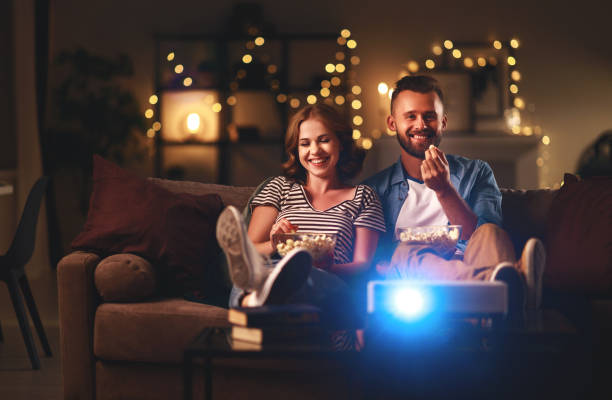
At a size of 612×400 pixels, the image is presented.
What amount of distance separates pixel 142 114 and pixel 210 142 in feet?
2.17

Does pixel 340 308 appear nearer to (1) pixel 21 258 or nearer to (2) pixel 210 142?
(1) pixel 21 258

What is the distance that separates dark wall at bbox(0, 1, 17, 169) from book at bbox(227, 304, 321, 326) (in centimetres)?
481

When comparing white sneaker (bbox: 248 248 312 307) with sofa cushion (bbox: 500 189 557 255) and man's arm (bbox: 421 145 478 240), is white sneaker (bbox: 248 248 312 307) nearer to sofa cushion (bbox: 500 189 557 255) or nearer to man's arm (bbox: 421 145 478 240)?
man's arm (bbox: 421 145 478 240)

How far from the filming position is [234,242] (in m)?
1.58

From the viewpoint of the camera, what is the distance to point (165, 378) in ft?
6.86

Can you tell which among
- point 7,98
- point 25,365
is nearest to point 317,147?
point 25,365

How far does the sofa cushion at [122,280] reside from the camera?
7.09 feet

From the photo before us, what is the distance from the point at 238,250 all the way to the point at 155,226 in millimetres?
870

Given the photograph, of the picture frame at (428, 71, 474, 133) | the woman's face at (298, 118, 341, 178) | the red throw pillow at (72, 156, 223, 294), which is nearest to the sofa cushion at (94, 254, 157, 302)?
the red throw pillow at (72, 156, 223, 294)

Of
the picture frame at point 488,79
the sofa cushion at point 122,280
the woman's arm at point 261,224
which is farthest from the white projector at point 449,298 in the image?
the picture frame at point 488,79

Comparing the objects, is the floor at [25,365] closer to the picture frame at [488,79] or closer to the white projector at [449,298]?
the white projector at [449,298]

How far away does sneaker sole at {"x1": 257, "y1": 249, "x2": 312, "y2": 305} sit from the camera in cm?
156

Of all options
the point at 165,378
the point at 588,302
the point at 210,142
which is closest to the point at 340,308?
the point at 165,378

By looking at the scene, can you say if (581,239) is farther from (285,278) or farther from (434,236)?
(285,278)
